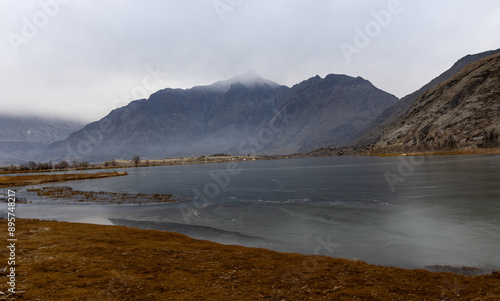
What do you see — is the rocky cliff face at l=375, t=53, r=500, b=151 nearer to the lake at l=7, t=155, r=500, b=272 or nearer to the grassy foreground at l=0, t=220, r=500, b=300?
the lake at l=7, t=155, r=500, b=272

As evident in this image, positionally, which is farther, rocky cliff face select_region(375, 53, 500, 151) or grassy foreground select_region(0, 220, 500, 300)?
rocky cliff face select_region(375, 53, 500, 151)

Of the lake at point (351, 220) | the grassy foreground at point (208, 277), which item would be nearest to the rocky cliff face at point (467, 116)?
the lake at point (351, 220)

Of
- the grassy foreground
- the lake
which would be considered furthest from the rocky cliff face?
the grassy foreground

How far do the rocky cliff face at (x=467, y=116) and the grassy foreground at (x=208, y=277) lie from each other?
177m

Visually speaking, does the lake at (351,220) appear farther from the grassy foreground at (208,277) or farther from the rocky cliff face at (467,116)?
the rocky cliff face at (467,116)

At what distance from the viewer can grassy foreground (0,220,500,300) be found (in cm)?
1289

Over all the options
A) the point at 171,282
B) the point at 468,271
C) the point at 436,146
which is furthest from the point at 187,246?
the point at 436,146

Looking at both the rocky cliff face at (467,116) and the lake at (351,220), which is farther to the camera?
the rocky cliff face at (467,116)

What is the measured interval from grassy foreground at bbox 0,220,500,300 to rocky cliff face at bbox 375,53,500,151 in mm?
177057

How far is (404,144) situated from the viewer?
198000 mm

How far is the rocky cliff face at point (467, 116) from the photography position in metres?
156

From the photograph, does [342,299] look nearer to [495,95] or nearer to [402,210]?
[402,210]

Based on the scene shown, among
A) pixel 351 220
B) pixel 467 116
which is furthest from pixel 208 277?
pixel 467 116

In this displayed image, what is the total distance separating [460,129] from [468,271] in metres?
187
